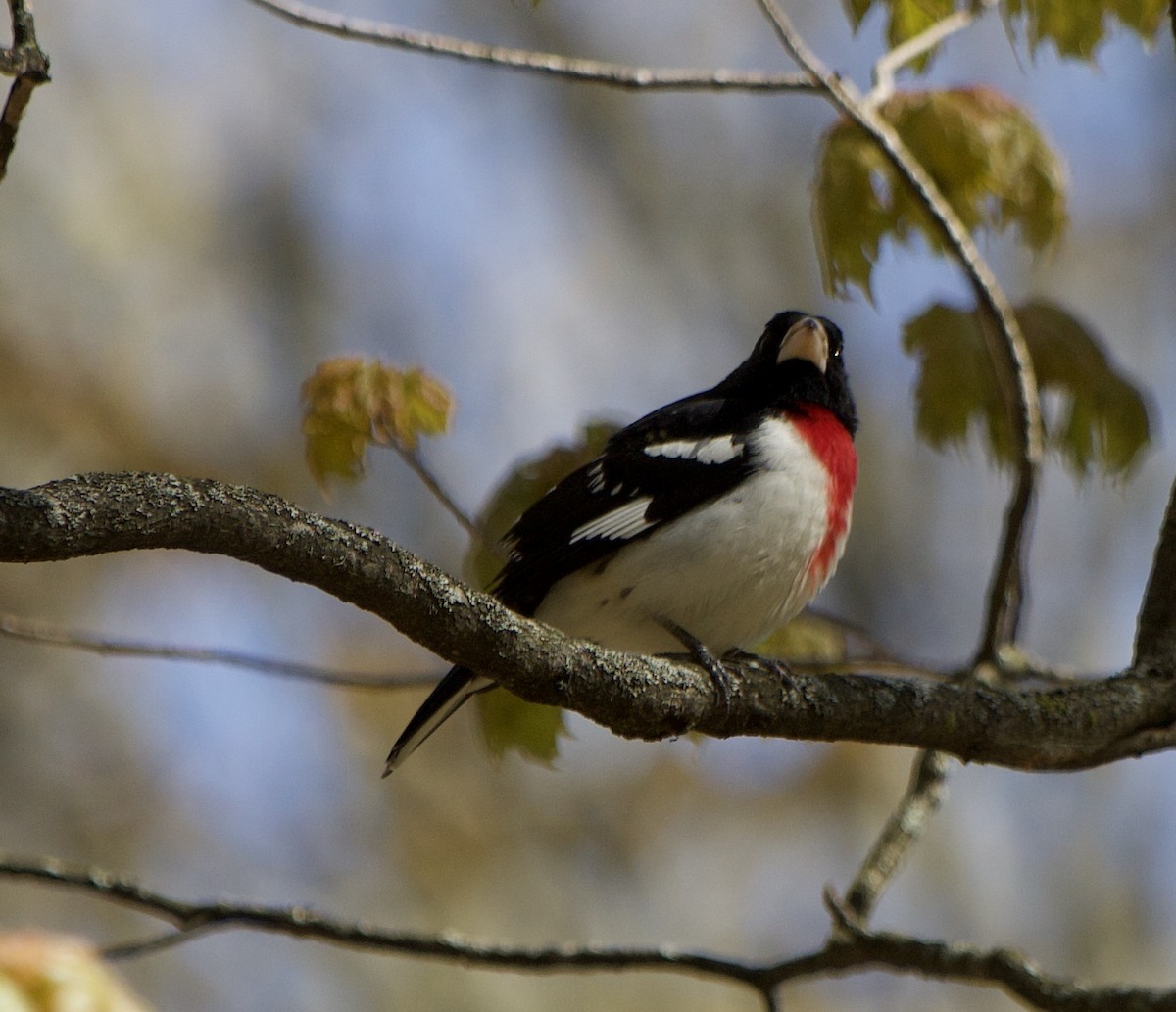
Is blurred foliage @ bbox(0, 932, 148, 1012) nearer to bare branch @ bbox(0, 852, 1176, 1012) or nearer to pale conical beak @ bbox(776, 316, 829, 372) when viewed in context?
bare branch @ bbox(0, 852, 1176, 1012)

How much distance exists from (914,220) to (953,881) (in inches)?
303

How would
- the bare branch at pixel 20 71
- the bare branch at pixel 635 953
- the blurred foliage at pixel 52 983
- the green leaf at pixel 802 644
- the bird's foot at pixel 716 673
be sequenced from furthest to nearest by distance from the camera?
the green leaf at pixel 802 644 < the bare branch at pixel 635 953 < the bird's foot at pixel 716 673 < the blurred foliage at pixel 52 983 < the bare branch at pixel 20 71

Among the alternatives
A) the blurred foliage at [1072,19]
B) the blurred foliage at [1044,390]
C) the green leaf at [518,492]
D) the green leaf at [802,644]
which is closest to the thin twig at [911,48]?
the blurred foliage at [1072,19]

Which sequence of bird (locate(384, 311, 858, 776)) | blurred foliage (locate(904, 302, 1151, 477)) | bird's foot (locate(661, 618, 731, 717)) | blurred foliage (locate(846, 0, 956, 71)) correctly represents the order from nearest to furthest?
1. bird's foot (locate(661, 618, 731, 717))
2. blurred foliage (locate(846, 0, 956, 71))
3. bird (locate(384, 311, 858, 776))
4. blurred foliage (locate(904, 302, 1151, 477))

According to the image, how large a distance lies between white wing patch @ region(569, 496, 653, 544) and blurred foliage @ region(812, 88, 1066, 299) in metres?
0.72

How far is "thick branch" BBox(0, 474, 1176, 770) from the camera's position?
1820 mm

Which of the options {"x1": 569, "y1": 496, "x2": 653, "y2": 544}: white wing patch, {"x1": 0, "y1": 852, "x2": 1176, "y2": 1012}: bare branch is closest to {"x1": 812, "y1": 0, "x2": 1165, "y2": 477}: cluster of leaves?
{"x1": 569, "y1": 496, "x2": 653, "y2": 544}: white wing patch

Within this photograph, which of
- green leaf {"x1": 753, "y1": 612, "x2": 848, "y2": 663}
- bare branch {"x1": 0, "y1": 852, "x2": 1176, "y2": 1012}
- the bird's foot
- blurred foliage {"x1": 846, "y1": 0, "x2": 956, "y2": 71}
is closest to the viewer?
the bird's foot

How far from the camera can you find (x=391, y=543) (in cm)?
213

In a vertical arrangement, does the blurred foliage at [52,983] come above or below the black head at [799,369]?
below

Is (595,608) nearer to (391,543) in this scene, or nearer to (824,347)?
(824,347)

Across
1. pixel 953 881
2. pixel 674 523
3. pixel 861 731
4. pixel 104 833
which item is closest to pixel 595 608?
pixel 674 523

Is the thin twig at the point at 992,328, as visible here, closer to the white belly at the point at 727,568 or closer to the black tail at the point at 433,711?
the white belly at the point at 727,568

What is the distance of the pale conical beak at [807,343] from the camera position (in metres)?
3.80
